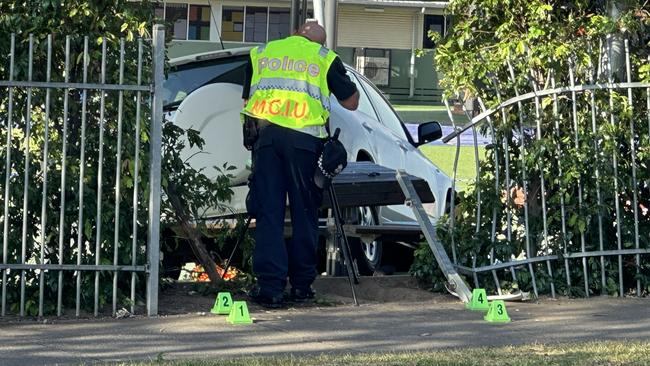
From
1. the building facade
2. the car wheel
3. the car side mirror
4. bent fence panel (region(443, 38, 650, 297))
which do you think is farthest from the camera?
Result: the building facade

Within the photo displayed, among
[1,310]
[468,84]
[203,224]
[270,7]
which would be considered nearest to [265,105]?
[203,224]

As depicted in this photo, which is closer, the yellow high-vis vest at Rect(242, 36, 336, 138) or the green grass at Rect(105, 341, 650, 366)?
the green grass at Rect(105, 341, 650, 366)

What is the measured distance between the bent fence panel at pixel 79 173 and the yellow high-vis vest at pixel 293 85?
76 cm

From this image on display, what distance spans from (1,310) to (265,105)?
2108mm

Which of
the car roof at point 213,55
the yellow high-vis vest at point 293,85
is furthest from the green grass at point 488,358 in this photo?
the car roof at point 213,55

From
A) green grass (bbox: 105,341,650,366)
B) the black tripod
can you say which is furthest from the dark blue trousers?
green grass (bbox: 105,341,650,366)

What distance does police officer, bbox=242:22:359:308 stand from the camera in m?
8.13

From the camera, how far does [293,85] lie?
8.12 m

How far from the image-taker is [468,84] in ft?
28.9

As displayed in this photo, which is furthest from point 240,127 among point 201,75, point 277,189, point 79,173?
point 79,173

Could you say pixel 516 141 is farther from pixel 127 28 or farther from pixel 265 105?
pixel 127 28

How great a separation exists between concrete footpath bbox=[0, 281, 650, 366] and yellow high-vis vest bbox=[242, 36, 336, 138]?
1.26 metres

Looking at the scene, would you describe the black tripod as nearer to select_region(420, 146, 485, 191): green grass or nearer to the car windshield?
the car windshield

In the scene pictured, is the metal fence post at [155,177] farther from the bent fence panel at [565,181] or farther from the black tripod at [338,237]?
the bent fence panel at [565,181]
